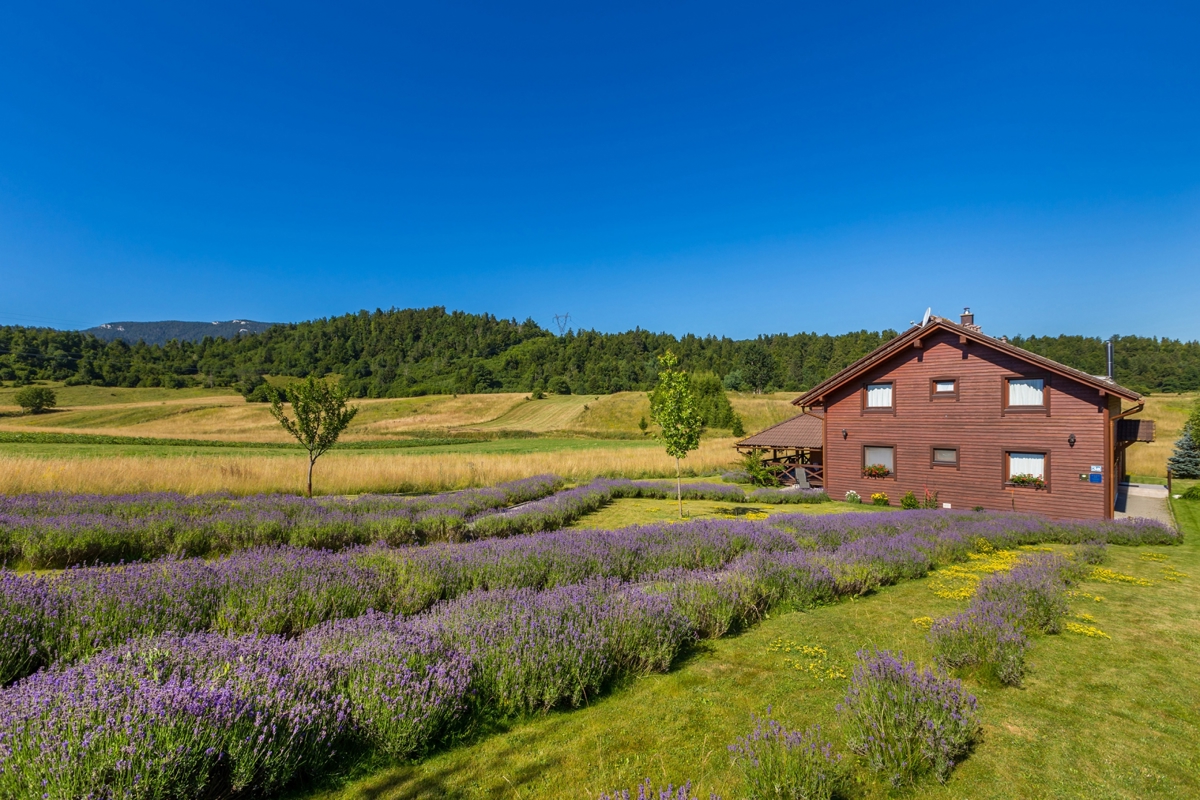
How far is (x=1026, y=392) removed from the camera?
17.8m

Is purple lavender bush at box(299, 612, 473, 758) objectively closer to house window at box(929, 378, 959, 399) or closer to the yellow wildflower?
the yellow wildflower

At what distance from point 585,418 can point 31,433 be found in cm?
5273

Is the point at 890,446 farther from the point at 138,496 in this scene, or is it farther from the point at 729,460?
the point at 138,496

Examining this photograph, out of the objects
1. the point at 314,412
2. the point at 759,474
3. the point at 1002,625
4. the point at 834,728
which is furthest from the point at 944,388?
the point at 314,412

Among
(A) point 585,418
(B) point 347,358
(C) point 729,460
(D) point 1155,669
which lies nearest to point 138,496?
(D) point 1155,669

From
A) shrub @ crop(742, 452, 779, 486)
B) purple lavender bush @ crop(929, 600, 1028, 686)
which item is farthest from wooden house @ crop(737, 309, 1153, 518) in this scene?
purple lavender bush @ crop(929, 600, 1028, 686)

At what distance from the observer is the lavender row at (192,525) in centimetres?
912

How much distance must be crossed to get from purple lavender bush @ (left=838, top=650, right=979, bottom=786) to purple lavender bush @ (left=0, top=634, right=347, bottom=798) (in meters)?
3.56

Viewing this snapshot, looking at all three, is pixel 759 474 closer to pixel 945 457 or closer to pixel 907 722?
pixel 945 457

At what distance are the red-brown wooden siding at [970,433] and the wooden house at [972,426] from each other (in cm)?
3

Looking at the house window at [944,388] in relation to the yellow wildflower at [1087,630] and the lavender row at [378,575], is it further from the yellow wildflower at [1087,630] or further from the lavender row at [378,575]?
the yellow wildflower at [1087,630]

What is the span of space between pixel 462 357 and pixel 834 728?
147327mm

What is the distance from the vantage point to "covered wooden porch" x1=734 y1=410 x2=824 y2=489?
24.5 meters

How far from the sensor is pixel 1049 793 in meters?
3.35
